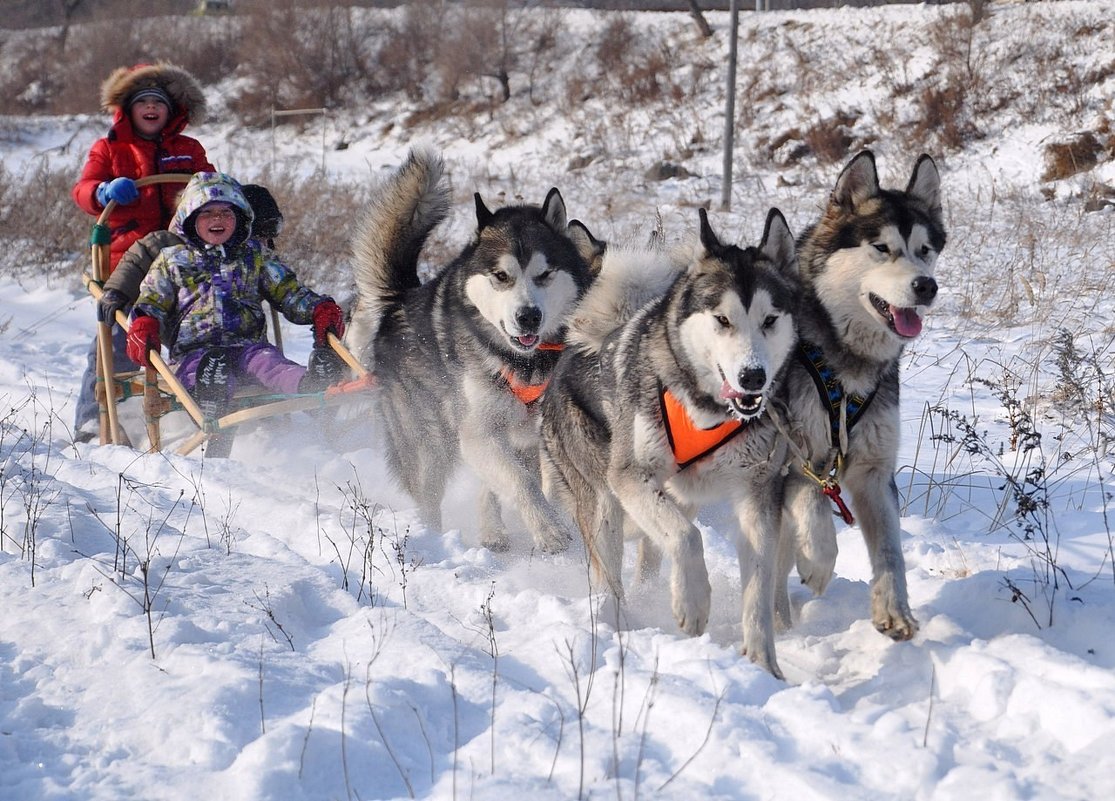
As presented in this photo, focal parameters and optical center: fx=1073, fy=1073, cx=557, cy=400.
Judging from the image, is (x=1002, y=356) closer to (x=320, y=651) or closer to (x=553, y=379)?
(x=553, y=379)

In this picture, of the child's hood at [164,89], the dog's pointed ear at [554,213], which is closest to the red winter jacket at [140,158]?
the child's hood at [164,89]

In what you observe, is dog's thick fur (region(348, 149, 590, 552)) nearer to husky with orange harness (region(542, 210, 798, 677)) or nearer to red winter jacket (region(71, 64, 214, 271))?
husky with orange harness (region(542, 210, 798, 677))

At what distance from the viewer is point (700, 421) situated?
122 inches

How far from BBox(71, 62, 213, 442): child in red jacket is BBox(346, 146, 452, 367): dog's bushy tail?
1.96 meters

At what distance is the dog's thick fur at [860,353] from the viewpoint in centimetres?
305

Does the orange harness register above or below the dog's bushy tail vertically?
below

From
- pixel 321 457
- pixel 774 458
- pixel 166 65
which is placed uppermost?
pixel 166 65

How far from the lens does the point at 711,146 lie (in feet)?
61.7

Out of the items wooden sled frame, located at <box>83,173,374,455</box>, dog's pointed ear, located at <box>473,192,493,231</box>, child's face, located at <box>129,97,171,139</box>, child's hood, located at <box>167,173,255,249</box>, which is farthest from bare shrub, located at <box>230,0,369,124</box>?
dog's pointed ear, located at <box>473,192,493,231</box>

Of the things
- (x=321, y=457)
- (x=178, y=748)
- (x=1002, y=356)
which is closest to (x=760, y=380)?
(x=178, y=748)

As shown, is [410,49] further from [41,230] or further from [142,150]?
[142,150]

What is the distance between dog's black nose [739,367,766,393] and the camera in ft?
Answer: 9.28

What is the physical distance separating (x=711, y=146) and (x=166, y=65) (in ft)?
44.0

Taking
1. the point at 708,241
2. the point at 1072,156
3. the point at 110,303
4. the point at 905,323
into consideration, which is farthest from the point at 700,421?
the point at 1072,156
